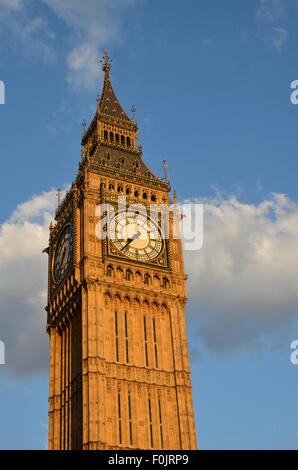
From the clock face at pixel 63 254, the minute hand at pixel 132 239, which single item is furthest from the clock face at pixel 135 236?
the clock face at pixel 63 254

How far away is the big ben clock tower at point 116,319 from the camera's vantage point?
6138cm

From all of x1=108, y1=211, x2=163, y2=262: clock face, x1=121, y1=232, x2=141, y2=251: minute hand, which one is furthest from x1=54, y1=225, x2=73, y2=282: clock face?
x1=121, y1=232, x2=141, y2=251: minute hand

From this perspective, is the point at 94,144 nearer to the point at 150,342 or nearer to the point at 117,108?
the point at 117,108

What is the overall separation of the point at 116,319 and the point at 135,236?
30.4ft

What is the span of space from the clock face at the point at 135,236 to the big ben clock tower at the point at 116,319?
114 millimetres

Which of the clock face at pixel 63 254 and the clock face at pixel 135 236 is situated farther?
the clock face at pixel 63 254

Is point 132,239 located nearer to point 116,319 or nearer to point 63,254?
point 63,254

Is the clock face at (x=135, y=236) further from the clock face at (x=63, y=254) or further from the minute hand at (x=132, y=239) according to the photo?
the clock face at (x=63, y=254)

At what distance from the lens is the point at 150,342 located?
66.3 meters

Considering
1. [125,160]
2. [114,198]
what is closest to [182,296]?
[114,198]

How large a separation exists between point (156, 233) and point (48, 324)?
46.0 feet

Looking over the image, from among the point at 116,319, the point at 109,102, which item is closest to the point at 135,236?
the point at 116,319

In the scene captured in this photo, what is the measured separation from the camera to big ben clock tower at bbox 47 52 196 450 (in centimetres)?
6138

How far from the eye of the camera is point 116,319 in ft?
216
